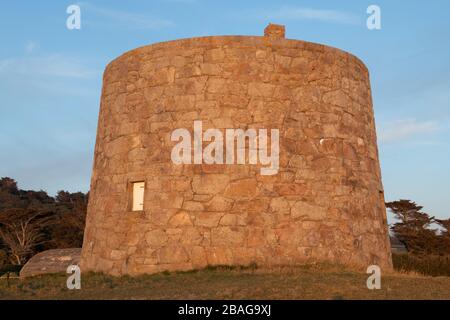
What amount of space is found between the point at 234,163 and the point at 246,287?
3241 mm

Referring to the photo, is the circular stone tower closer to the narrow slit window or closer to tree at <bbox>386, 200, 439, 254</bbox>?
the narrow slit window

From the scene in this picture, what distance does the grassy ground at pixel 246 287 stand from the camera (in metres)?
5.97

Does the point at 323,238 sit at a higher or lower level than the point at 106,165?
lower

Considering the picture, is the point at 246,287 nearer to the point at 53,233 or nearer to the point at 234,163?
the point at 234,163

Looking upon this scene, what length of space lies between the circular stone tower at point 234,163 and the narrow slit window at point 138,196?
0.02 meters

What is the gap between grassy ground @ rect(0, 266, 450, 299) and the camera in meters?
5.97

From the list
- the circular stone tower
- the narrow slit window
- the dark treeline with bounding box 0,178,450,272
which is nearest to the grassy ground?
the circular stone tower

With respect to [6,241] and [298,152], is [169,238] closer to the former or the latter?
[298,152]

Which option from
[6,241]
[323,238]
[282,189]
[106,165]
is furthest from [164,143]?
[6,241]

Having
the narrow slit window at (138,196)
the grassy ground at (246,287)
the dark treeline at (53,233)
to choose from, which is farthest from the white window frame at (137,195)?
the dark treeline at (53,233)

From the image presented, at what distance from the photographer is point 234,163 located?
9.28 meters

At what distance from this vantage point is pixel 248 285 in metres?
6.62

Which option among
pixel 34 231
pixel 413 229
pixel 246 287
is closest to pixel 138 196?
pixel 246 287

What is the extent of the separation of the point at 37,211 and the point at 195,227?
26.0 m
